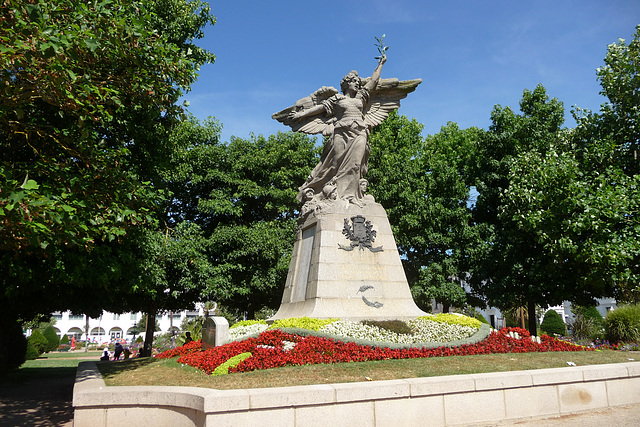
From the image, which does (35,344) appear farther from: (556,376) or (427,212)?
(556,376)

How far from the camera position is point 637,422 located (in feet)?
21.4

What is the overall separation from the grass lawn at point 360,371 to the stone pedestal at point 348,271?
10.1 ft

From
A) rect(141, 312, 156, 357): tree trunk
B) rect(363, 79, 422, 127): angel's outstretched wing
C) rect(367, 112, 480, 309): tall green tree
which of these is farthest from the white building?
rect(363, 79, 422, 127): angel's outstretched wing

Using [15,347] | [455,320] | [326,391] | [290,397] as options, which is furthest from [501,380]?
[15,347]

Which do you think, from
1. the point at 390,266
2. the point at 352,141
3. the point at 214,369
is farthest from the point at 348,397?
the point at 352,141

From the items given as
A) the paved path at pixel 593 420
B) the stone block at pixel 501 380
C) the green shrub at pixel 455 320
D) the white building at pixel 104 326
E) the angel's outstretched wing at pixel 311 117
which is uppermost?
the angel's outstretched wing at pixel 311 117

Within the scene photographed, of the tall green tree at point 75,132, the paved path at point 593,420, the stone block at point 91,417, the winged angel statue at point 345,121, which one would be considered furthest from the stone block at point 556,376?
the tall green tree at point 75,132

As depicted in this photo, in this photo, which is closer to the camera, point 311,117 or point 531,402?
point 531,402

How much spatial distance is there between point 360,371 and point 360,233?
225 inches

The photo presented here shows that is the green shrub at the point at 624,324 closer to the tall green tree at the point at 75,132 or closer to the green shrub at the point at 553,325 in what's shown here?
the green shrub at the point at 553,325

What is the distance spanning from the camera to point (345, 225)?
13.0 m

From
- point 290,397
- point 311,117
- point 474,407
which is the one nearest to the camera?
point 290,397

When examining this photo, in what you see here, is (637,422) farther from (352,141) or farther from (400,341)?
(352,141)

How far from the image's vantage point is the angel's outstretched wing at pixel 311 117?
1459cm
